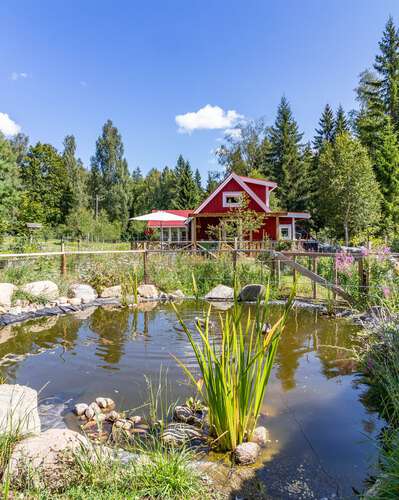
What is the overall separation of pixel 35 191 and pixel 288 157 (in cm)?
2546

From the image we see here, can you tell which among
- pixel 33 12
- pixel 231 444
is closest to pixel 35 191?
pixel 33 12

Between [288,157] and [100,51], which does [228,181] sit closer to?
[100,51]

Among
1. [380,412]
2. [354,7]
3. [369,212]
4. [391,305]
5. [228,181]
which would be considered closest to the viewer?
[380,412]

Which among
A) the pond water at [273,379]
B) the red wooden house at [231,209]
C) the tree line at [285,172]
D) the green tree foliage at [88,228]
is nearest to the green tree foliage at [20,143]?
the tree line at [285,172]

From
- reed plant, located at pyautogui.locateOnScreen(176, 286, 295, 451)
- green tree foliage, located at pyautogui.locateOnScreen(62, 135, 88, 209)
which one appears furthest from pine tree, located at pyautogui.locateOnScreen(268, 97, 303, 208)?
reed plant, located at pyautogui.locateOnScreen(176, 286, 295, 451)

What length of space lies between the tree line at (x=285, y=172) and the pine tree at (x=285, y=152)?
0.10 metres

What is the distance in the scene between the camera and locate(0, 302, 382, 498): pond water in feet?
8.44

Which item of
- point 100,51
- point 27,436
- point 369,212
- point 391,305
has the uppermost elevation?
point 100,51

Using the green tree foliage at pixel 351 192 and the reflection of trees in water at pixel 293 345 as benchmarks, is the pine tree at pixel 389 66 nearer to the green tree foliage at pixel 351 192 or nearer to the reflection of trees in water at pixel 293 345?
the green tree foliage at pixel 351 192

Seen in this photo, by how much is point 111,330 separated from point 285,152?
32.6m

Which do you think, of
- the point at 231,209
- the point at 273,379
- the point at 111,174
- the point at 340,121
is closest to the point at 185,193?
the point at 111,174

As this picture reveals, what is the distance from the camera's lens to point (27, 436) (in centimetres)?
245

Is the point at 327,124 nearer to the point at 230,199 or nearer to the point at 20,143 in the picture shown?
the point at 230,199

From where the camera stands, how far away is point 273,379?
13.8 ft
